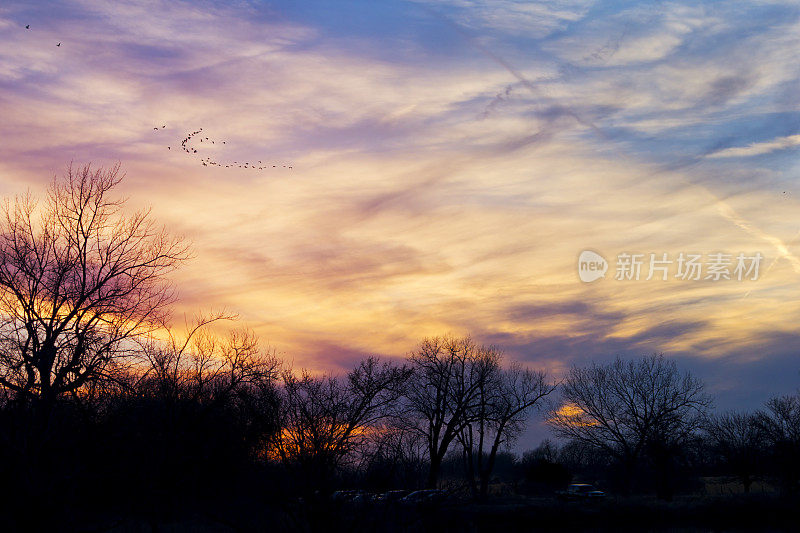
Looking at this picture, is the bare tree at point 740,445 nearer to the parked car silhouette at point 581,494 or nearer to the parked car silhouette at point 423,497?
the parked car silhouette at point 581,494

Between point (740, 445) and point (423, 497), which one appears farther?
point (740, 445)

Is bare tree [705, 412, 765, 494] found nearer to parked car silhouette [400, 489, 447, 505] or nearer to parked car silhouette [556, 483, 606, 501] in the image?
parked car silhouette [556, 483, 606, 501]

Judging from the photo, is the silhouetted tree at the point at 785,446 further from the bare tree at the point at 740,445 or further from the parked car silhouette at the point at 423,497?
the parked car silhouette at the point at 423,497

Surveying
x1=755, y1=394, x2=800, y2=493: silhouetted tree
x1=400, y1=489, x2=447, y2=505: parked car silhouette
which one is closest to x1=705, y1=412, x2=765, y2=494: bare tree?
x1=755, y1=394, x2=800, y2=493: silhouetted tree

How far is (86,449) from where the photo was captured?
72.0 feet

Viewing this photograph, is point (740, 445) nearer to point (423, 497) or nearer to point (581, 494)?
point (581, 494)

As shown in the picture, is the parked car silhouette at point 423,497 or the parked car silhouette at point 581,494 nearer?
the parked car silhouette at point 423,497

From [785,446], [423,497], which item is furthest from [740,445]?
[423,497]

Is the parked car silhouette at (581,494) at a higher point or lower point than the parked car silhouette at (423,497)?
lower

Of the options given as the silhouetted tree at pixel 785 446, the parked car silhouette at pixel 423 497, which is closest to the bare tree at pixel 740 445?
the silhouetted tree at pixel 785 446

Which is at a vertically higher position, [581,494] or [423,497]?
[423,497]

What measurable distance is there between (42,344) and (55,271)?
215 cm

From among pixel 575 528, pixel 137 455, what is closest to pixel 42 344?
pixel 137 455

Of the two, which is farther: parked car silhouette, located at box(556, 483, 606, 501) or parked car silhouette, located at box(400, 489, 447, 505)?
parked car silhouette, located at box(556, 483, 606, 501)
